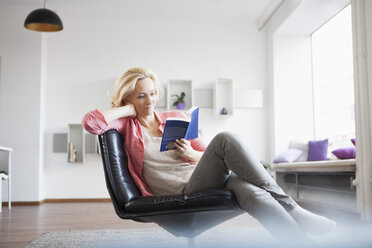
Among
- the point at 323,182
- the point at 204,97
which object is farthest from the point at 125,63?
the point at 323,182

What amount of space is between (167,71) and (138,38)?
2.29 feet

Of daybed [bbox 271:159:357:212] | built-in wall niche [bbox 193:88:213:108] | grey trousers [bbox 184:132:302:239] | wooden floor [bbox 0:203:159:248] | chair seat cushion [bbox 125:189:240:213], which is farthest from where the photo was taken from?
built-in wall niche [bbox 193:88:213:108]

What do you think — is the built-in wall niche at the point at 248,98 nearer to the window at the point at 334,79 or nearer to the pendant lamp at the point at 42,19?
the window at the point at 334,79

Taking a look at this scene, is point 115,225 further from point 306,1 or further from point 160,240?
point 306,1

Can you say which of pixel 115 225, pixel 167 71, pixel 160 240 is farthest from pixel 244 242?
pixel 167 71

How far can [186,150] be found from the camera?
6.20 feet

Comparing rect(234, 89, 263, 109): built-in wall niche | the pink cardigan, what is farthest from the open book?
rect(234, 89, 263, 109): built-in wall niche

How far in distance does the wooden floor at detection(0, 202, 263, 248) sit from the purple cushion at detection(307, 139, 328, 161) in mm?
1547

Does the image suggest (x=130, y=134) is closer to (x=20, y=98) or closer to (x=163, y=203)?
(x=163, y=203)

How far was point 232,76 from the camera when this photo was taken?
601 cm

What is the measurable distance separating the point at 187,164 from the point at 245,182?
0.44 meters

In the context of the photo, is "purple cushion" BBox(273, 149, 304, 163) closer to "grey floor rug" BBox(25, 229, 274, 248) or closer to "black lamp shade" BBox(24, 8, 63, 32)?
"grey floor rug" BBox(25, 229, 274, 248)

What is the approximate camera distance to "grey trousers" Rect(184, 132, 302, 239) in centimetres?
143

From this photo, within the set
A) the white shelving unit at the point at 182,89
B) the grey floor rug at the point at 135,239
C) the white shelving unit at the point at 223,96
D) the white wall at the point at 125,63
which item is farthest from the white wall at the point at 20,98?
the grey floor rug at the point at 135,239
